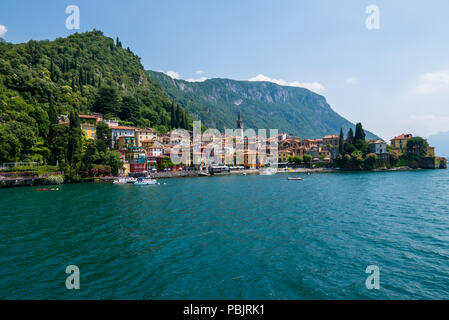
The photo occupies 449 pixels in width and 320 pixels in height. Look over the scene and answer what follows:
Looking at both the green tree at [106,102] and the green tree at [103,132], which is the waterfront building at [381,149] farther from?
the green tree at [106,102]

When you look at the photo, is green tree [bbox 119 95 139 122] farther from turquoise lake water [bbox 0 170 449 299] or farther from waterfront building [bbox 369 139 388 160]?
waterfront building [bbox 369 139 388 160]

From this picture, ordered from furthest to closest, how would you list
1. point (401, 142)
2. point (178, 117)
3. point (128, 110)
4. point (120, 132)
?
point (178, 117) → point (401, 142) → point (128, 110) → point (120, 132)

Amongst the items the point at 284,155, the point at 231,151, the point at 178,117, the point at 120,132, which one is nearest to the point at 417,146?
the point at 284,155

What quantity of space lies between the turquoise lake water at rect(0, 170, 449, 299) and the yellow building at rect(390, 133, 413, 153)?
326ft

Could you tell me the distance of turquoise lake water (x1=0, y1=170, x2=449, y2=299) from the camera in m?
10.6

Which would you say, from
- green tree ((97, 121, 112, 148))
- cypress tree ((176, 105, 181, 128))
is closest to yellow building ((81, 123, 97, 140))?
green tree ((97, 121, 112, 148))

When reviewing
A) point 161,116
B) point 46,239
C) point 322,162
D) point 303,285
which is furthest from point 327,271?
point 161,116

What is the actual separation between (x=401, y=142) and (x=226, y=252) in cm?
12481

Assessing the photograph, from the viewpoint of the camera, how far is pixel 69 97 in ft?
273

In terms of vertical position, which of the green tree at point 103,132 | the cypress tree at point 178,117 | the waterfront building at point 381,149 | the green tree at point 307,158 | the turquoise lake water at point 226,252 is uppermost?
the cypress tree at point 178,117

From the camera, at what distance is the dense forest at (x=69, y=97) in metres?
57.3

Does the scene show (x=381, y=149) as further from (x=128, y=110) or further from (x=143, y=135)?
(x=128, y=110)

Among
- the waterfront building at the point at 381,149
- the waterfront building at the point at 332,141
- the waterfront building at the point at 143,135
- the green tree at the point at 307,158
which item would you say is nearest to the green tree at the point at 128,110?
the waterfront building at the point at 143,135

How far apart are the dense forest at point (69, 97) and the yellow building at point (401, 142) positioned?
321 ft
